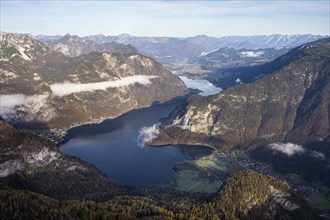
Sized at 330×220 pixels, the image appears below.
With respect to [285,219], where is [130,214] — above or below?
above

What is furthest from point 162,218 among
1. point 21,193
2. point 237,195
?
point 237,195

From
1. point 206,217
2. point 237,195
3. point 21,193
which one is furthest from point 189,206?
point 21,193

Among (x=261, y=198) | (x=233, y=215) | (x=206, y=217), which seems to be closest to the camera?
(x=206, y=217)

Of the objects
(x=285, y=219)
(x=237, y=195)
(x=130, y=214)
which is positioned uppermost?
(x=130, y=214)

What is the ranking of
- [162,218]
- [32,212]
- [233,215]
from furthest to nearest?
[233,215] → [162,218] → [32,212]

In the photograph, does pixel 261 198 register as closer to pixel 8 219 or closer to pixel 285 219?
pixel 285 219

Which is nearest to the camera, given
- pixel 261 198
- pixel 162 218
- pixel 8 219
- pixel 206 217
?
pixel 8 219

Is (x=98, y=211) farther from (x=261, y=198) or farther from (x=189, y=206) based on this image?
(x=261, y=198)

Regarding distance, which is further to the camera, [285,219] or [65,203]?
[285,219]

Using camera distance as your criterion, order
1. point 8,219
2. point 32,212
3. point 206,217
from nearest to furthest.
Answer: point 8,219
point 32,212
point 206,217
